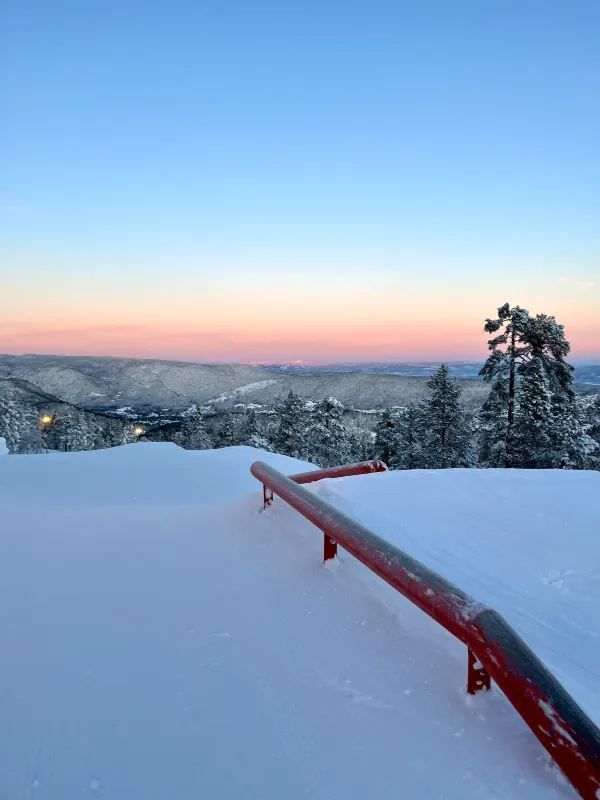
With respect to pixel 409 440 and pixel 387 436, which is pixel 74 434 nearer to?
pixel 387 436

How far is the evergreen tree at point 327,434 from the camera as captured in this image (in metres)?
41.7

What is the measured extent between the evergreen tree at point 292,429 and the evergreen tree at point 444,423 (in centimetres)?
1178

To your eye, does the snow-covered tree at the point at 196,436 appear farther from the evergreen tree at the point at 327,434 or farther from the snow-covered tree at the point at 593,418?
the snow-covered tree at the point at 593,418

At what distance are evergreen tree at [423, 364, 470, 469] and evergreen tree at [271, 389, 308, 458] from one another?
38.6 feet

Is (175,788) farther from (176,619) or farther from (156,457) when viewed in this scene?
(156,457)

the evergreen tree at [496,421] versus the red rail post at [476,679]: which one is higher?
the red rail post at [476,679]

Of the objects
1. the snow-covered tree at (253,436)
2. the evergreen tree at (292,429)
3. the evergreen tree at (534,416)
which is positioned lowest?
the snow-covered tree at (253,436)

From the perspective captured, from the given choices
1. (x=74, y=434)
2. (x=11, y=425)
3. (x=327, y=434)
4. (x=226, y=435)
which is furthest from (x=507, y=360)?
(x=74, y=434)

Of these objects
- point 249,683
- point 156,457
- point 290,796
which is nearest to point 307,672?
point 249,683

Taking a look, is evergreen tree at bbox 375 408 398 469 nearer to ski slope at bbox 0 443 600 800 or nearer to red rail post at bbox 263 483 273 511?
ski slope at bbox 0 443 600 800

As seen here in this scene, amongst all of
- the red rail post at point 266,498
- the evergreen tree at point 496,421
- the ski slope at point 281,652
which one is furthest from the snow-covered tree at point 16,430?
the ski slope at point 281,652

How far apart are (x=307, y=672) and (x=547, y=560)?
2.53m

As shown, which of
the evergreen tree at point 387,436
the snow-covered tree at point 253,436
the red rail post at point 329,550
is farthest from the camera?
the snow-covered tree at point 253,436

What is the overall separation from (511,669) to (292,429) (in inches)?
1623
